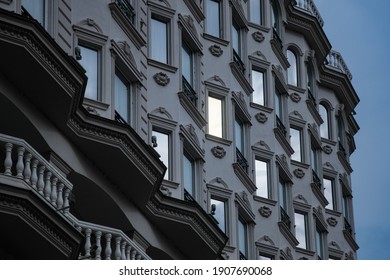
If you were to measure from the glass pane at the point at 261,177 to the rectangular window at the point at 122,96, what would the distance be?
1185 centimetres

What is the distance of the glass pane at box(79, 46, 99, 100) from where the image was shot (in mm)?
36875

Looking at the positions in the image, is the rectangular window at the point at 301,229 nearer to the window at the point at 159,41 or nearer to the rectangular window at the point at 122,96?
the window at the point at 159,41

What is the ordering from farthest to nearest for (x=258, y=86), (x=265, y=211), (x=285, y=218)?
(x=258, y=86) < (x=285, y=218) < (x=265, y=211)

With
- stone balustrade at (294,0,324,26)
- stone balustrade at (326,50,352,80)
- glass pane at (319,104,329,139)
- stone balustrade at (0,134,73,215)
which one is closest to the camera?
stone balustrade at (0,134,73,215)

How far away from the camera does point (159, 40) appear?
4231 centimetres

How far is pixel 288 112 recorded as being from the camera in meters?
55.9

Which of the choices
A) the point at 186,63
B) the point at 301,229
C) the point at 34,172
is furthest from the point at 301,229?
the point at 34,172

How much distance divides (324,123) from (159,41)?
68.3 ft

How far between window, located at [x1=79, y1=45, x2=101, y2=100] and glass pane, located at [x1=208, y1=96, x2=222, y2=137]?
9.02 metres

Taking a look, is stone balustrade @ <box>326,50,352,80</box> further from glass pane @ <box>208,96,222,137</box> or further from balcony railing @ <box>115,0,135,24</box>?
balcony railing @ <box>115,0,135,24</box>

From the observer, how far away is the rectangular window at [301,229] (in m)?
54.6

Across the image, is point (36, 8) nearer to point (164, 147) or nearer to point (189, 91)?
point (164, 147)

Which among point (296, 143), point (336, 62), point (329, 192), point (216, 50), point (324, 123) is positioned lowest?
point (216, 50)

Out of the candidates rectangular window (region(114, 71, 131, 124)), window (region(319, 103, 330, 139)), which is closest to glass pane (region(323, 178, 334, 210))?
window (region(319, 103, 330, 139))
